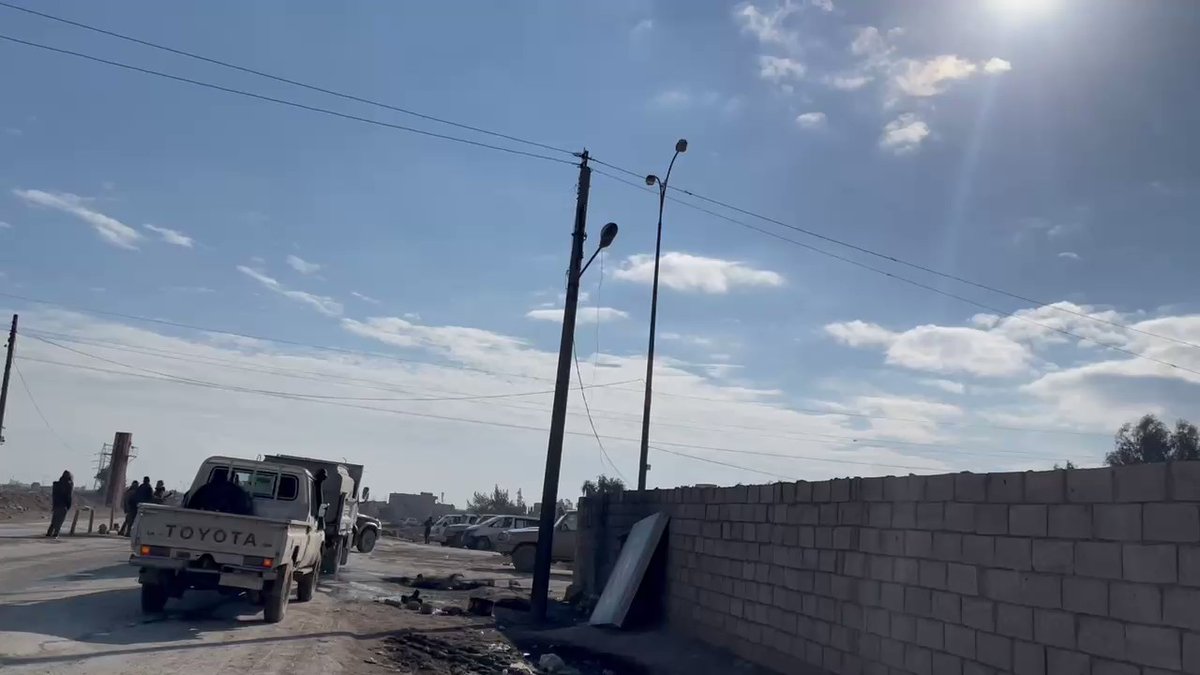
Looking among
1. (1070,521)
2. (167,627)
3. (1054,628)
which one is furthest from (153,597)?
(1070,521)

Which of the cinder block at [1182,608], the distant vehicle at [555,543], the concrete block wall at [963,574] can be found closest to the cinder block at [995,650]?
the concrete block wall at [963,574]

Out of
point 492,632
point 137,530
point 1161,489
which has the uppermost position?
point 1161,489

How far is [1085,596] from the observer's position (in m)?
7.44

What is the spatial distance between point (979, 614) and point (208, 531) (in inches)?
376

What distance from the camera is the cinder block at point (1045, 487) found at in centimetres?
781

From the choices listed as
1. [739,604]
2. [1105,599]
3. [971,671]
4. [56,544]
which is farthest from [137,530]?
[56,544]

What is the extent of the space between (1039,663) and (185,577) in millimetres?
10979

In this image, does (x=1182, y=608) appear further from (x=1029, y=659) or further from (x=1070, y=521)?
(x=1029, y=659)

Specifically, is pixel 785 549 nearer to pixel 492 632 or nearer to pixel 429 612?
pixel 492 632

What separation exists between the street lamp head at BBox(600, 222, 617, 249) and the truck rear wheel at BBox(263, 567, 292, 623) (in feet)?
27.0

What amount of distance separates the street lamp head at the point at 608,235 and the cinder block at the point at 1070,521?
12550mm

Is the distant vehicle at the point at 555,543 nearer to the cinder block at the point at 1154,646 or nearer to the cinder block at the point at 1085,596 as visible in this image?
the cinder block at the point at 1085,596

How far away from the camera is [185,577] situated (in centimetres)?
1451

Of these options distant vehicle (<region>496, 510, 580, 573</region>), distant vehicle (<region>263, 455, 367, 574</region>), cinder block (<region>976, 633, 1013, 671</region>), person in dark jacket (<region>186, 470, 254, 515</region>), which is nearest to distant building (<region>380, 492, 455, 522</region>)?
distant vehicle (<region>496, 510, 580, 573</region>)
